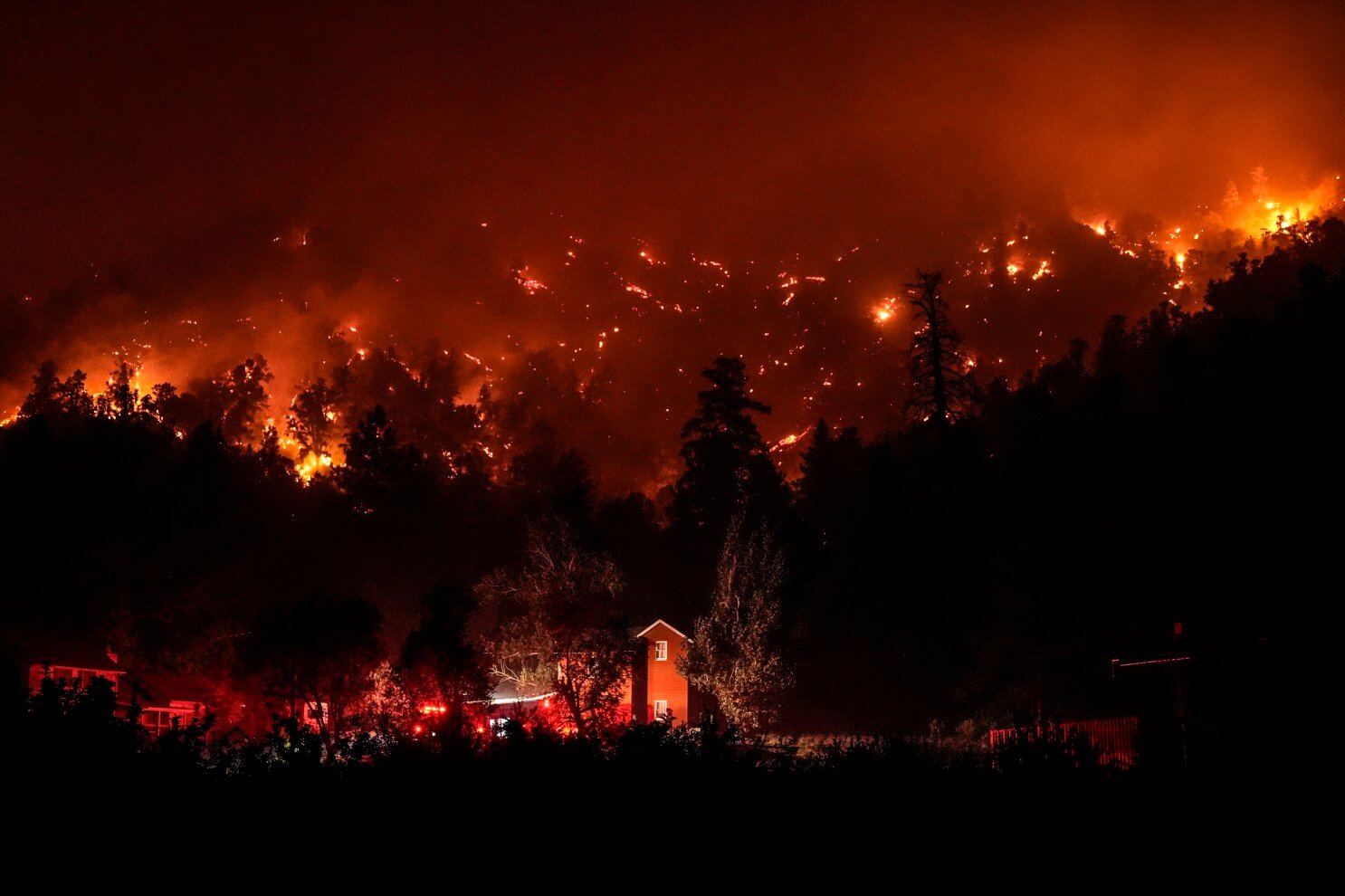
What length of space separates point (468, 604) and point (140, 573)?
27.6m

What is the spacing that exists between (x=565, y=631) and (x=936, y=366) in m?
23.2

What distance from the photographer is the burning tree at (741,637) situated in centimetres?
3706

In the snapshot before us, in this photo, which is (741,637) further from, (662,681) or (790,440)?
(790,440)

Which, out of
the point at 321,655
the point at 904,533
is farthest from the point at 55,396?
the point at 904,533

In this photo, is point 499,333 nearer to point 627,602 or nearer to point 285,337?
point 285,337

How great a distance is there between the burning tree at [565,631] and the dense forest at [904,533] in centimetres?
23

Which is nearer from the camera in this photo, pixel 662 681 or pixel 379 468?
pixel 662 681

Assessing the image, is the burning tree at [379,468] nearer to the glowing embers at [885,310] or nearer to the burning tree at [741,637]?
Result: the burning tree at [741,637]

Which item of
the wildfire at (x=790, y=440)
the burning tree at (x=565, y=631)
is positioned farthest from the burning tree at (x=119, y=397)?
the wildfire at (x=790, y=440)

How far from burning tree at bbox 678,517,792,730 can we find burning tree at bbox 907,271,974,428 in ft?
37.2

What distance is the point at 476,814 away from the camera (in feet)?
20.1

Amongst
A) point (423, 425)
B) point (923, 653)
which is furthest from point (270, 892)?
point (423, 425)

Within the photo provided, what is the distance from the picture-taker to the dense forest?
2653 centimetres

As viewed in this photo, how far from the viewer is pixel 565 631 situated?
100 ft
